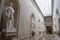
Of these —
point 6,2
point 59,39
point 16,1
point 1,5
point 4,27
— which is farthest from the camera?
point 59,39

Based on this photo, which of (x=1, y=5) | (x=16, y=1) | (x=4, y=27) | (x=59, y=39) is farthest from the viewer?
(x=59, y=39)

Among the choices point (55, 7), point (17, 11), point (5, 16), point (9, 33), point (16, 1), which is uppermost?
point (55, 7)

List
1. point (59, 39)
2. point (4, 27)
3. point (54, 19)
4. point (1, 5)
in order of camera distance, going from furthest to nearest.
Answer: point (54, 19), point (59, 39), point (1, 5), point (4, 27)

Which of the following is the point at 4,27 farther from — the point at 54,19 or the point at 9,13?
the point at 54,19

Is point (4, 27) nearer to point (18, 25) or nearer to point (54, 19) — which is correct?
point (18, 25)

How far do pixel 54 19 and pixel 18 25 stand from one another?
802 centimetres

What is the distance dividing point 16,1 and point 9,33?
1.66 meters

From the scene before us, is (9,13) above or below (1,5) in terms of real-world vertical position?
below

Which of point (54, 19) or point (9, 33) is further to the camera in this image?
point (54, 19)

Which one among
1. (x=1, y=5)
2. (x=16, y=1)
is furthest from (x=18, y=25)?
(x=1, y=5)

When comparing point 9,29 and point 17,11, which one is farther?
point 17,11

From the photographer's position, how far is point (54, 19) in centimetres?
1235

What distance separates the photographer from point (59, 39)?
1114 cm

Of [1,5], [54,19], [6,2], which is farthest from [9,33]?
[54,19]
